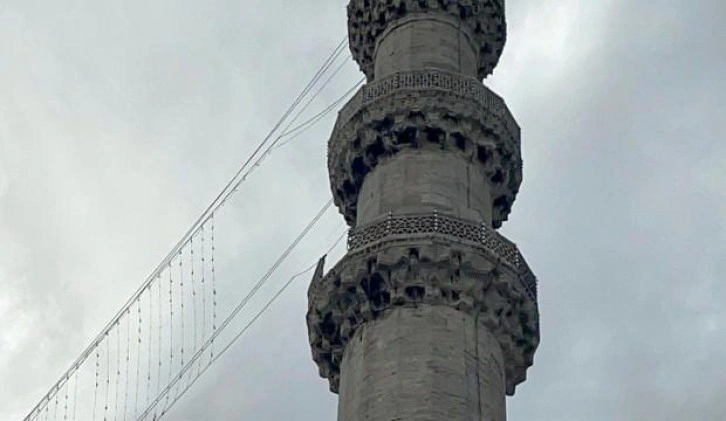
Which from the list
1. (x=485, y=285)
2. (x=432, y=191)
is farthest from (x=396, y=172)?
(x=485, y=285)

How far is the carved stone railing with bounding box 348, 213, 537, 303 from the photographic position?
21734mm

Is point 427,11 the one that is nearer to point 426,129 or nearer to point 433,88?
point 433,88

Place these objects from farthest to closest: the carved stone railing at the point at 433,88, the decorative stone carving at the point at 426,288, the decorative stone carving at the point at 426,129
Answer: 1. the carved stone railing at the point at 433,88
2. the decorative stone carving at the point at 426,129
3. the decorative stone carving at the point at 426,288

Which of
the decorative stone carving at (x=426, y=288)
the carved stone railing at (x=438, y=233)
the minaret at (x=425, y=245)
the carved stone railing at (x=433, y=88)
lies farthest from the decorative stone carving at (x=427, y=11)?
the decorative stone carving at (x=426, y=288)

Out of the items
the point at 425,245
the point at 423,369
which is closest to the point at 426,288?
the point at 425,245

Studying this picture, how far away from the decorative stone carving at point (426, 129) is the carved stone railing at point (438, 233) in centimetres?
199

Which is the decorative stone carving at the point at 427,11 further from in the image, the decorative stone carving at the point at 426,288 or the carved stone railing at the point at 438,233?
the decorative stone carving at the point at 426,288

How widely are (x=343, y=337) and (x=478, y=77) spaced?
23.8ft

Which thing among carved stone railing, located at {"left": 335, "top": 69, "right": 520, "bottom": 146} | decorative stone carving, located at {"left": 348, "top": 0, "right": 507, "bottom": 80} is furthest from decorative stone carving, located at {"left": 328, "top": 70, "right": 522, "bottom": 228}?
decorative stone carving, located at {"left": 348, "top": 0, "right": 507, "bottom": 80}

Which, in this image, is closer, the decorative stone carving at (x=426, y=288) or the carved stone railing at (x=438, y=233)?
the decorative stone carving at (x=426, y=288)

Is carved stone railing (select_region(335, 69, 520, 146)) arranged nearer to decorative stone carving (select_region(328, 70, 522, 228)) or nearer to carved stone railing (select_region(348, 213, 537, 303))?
decorative stone carving (select_region(328, 70, 522, 228))

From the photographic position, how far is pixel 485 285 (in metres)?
21.5

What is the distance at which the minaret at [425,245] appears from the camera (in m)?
20.4

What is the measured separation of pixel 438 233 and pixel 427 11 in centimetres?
596
